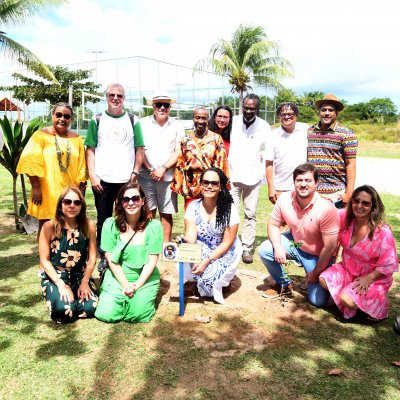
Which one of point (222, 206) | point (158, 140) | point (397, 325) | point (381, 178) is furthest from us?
point (381, 178)

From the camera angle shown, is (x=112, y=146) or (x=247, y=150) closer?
(x=112, y=146)

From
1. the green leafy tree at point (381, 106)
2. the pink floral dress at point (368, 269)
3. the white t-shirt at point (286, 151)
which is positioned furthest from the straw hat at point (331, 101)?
the green leafy tree at point (381, 106)

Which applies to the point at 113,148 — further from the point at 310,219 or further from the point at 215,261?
the point at 310,219

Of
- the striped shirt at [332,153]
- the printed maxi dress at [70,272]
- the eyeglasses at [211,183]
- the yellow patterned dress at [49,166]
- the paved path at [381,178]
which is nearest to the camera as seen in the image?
the printed maxi dress at [70,272]

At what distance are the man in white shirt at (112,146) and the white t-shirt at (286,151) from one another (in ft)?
5.11

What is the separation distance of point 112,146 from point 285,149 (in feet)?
6.45

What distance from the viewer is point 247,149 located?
16.8 ft

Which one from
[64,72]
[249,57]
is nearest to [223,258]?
[249,57]

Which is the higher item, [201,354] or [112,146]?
[112,146]

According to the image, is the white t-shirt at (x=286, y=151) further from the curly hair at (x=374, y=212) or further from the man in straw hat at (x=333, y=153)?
the curly hair at (x=374, y=212)

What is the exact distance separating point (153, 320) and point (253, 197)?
2206 millimetres

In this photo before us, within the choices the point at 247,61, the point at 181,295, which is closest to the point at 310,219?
the point at 181,295

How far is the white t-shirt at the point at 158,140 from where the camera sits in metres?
4.79

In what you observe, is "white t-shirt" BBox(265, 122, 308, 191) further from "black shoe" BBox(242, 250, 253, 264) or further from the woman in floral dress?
"black shoe" BBox(242, 250, 253, 264)
